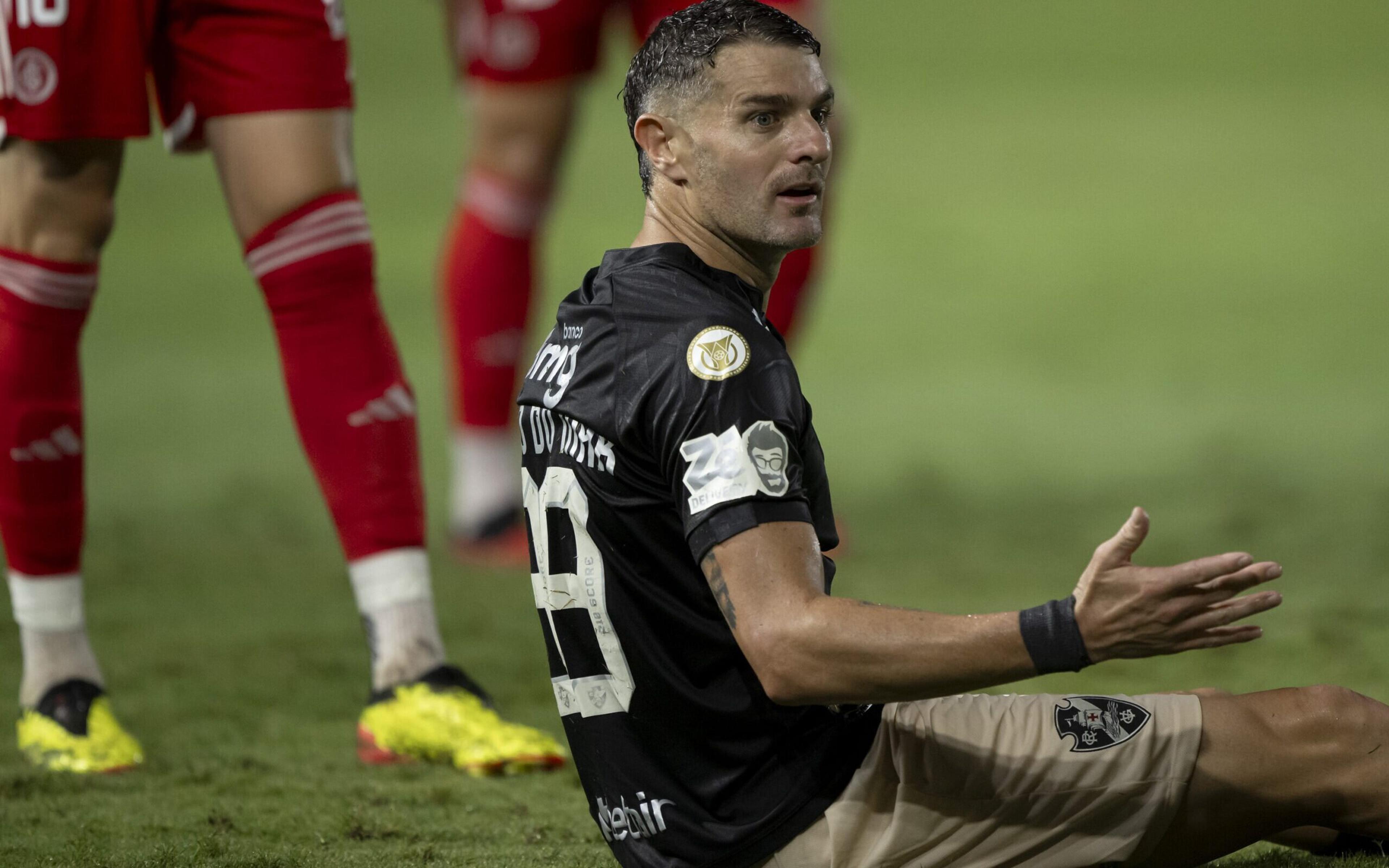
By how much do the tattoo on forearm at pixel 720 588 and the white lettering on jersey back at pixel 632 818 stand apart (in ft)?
0.85

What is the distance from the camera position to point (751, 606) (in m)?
1.42

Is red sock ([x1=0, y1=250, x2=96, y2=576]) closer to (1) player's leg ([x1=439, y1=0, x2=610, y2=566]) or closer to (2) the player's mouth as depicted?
(2) the player's mouth

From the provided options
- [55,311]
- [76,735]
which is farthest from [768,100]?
[76,735]

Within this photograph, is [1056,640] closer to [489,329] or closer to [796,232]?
[796,232]

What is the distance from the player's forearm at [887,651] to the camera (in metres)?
1.39

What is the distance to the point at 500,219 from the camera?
411 centimetres

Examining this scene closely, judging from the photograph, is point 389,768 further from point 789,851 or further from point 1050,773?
point 1050,773

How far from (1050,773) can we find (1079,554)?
2118 millimetres

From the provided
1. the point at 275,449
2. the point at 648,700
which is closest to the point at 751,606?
the point at 648,700

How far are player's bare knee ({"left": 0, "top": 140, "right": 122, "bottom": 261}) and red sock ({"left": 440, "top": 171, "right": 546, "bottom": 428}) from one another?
171cm

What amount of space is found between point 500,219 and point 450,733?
1999mm

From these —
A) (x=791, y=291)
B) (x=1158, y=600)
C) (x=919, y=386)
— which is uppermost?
(x=1158, y=600)

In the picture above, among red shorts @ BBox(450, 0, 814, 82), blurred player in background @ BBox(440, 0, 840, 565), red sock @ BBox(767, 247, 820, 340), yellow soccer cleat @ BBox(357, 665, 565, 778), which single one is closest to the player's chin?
yellow soccer cleat @ BBox(357, 665, 565, 778)

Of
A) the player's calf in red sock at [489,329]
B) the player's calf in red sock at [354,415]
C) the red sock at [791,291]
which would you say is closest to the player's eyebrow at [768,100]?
the player's calf in red sock at [354,415]
